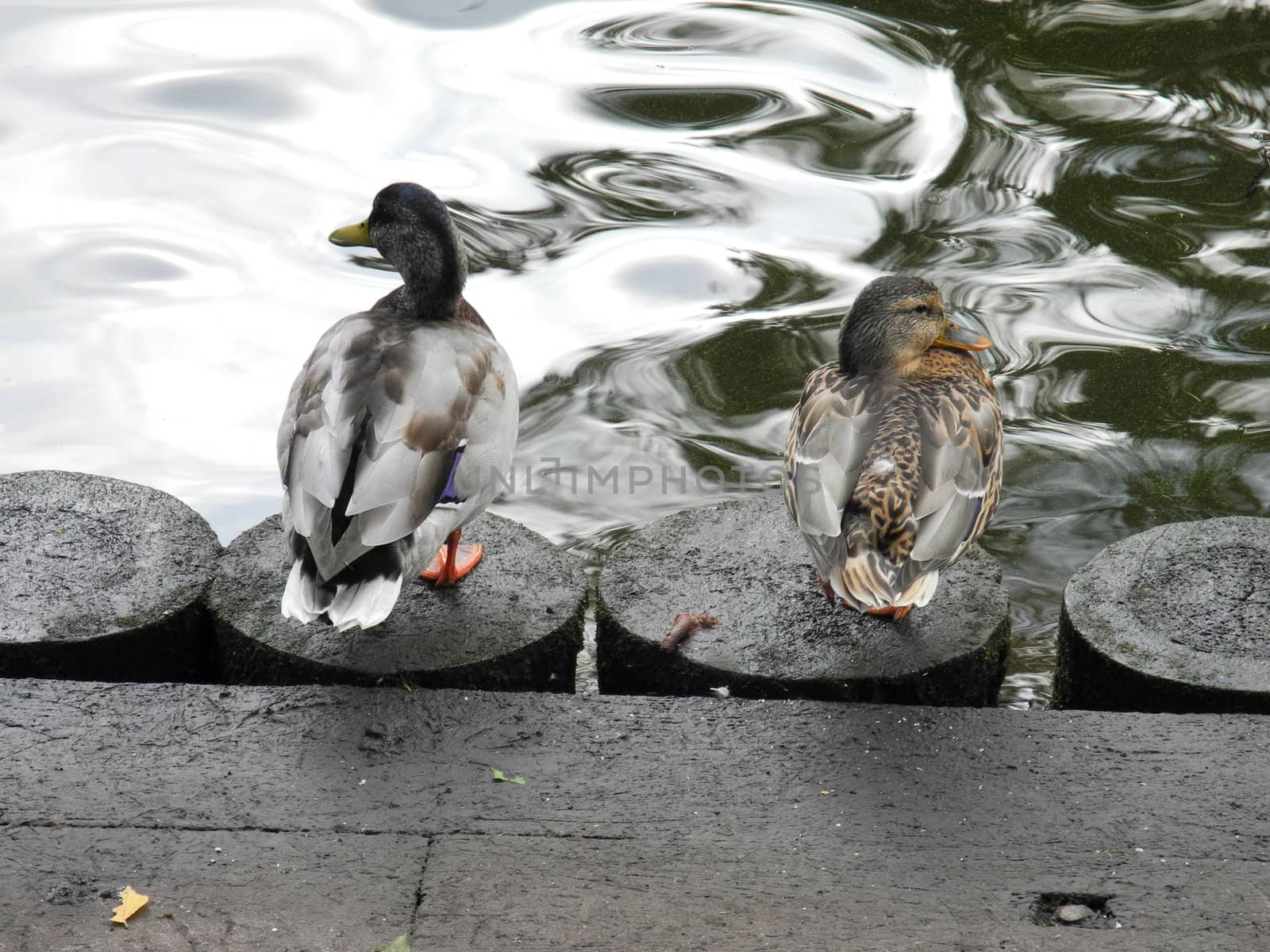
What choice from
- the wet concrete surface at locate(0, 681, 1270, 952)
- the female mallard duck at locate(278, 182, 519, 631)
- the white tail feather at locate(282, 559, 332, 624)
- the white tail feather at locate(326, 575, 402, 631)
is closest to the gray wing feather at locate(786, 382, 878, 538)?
the wet concrete surface at locate(0, 681, 1270, 952)

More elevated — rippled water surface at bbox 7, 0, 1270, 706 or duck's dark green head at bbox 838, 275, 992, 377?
duck's dark green head at bbox 838, 275, 992, 377

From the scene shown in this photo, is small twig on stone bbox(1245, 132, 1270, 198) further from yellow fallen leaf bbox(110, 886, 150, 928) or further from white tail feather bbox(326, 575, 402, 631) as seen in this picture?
yellow fallen leaf bbox(110, 886, 150, 928)

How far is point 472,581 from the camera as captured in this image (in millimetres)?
3660

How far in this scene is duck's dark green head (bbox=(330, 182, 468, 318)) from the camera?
4062mm

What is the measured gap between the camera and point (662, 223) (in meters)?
7.02

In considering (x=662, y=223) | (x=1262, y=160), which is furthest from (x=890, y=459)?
(x=1262, y=160)

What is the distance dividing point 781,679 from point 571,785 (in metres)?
0.60

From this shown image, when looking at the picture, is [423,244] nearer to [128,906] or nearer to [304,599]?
[304,599]

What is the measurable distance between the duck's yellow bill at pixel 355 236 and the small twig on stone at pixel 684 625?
5.20 feet

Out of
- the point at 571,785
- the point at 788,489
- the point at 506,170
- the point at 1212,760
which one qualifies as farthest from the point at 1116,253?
the point at 571,785

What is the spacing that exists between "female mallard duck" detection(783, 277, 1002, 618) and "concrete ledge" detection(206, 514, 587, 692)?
2.16 feet

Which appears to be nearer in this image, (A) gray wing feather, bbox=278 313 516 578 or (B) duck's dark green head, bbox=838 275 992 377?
(A) gray wing feather, bbox=278 313 516 578

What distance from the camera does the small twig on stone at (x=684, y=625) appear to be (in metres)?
3.39

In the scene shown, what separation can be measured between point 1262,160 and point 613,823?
6.05m
